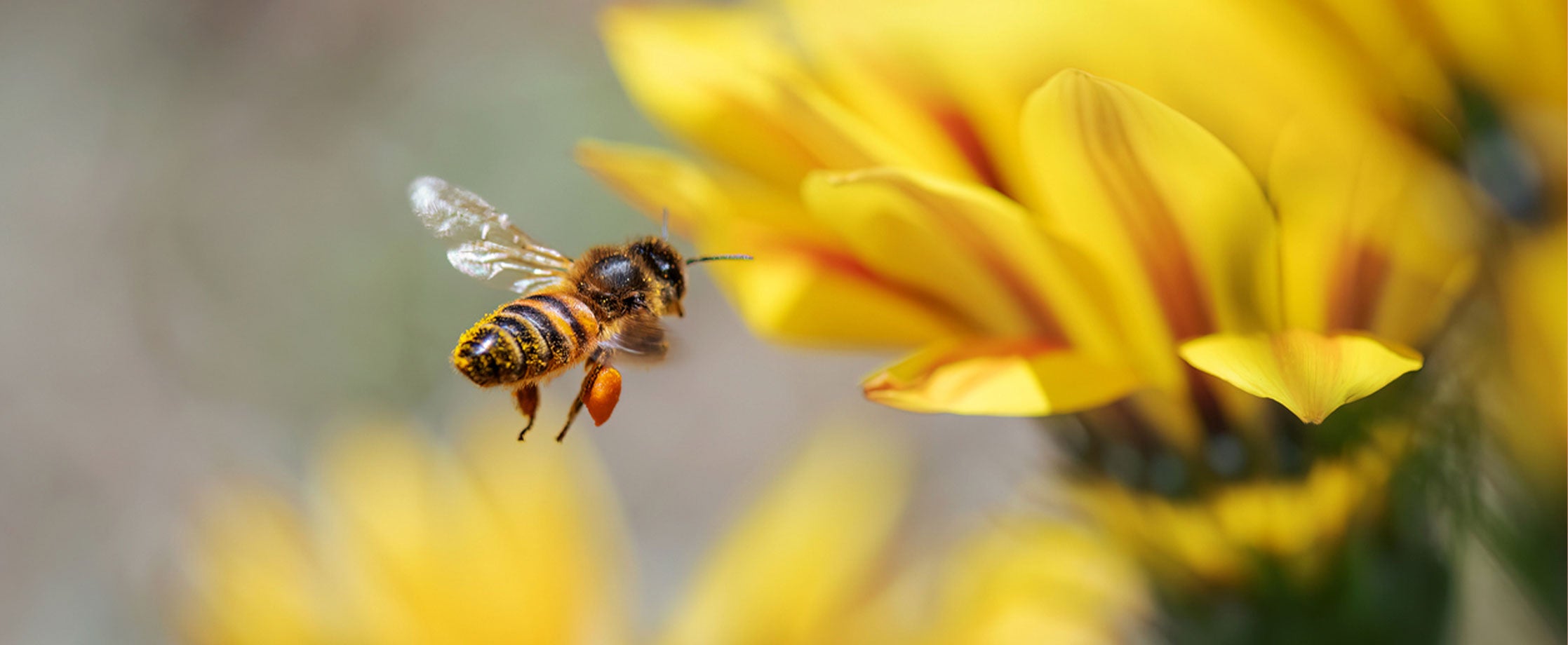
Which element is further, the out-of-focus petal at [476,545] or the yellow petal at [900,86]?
the out-of-focus petal at [476,545]

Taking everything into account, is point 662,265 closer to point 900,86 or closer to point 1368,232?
point 900,86

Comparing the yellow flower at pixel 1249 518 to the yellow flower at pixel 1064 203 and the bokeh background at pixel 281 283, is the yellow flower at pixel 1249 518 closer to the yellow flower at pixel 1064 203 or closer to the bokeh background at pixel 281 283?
the yellow flower at pixel 1064 203

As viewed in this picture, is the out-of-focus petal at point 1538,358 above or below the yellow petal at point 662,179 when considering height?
below

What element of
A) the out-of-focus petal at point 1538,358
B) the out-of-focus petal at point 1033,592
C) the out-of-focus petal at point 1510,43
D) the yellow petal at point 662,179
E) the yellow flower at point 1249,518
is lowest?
the out-of-focus petal at point 1033,592

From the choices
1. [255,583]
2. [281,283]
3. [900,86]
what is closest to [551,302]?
[900,86]

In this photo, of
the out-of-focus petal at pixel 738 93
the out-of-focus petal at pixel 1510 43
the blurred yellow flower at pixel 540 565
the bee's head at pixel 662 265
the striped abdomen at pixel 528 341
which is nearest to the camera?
the out-of-focus petal at pixel 1510 43

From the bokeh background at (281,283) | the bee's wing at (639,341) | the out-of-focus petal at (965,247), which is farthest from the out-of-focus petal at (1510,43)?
the bokeh background at (281,283)

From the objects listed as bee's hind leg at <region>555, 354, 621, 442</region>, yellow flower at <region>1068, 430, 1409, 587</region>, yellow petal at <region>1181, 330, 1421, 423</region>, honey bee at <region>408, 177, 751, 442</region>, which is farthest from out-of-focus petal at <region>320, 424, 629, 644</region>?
yellow petal at <region>1181, 330, 1421, 423</region>
